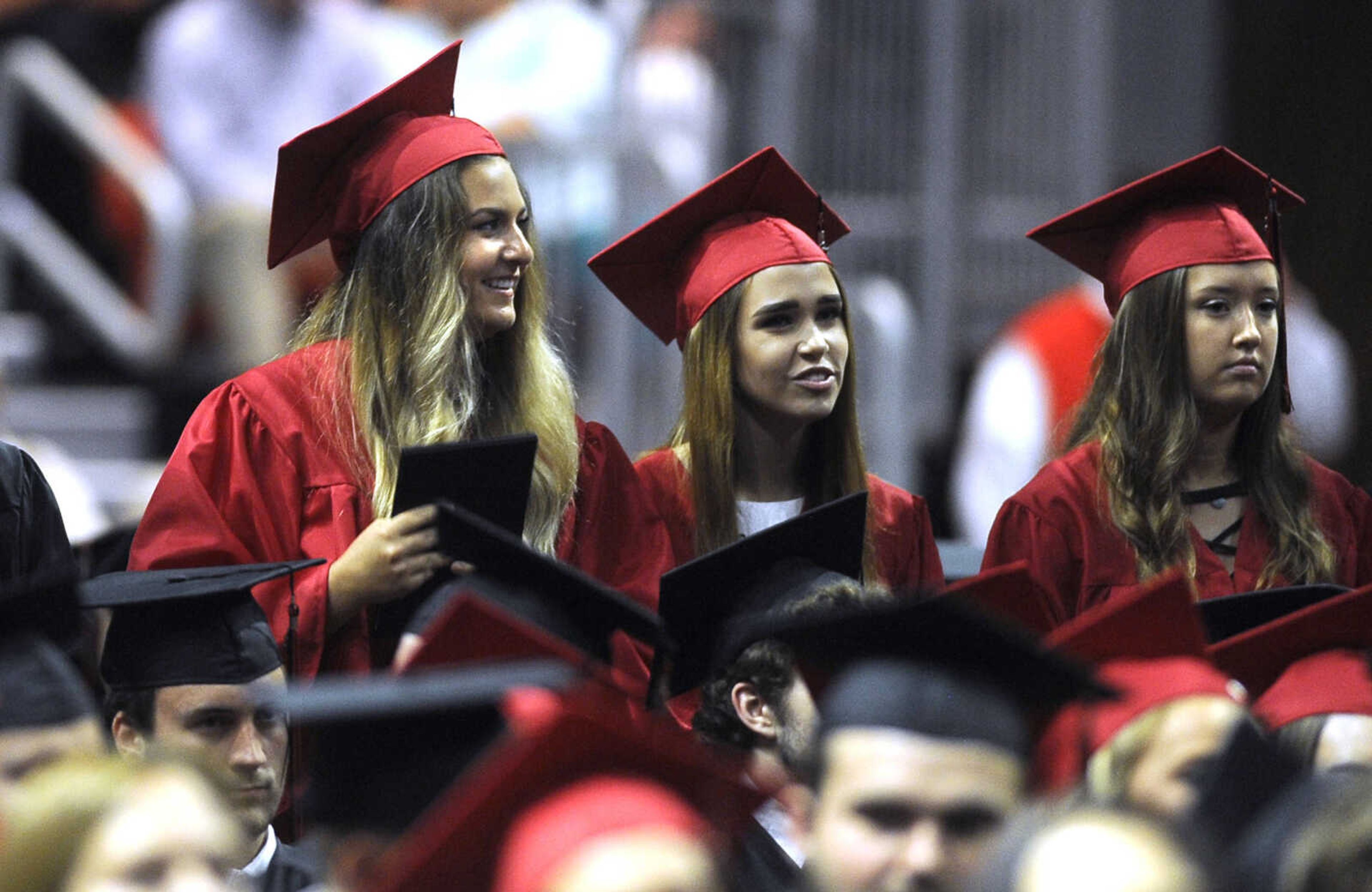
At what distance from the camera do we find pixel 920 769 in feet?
8.91

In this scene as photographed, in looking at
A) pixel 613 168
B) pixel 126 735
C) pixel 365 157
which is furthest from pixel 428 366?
pixel 613 168

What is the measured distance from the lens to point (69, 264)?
23.9ft

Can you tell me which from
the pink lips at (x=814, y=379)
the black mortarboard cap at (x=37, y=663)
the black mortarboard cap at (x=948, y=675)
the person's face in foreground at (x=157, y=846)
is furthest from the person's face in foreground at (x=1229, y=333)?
the person's face in foreground at (x=157, y=846)

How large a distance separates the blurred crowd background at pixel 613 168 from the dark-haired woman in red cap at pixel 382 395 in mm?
1475

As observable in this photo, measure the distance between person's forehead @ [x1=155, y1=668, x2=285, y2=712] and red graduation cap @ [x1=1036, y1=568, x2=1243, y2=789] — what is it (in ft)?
4.43

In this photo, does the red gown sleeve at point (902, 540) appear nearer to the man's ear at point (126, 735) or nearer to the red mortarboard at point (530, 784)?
the man's ear at point (126, 735)

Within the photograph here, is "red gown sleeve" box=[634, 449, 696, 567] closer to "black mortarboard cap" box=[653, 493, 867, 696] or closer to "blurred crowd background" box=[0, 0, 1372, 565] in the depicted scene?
"black mortarboard cap" box=[653, 493, 867, 696]

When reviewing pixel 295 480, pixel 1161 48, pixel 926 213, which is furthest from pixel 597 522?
pixel 1161 48

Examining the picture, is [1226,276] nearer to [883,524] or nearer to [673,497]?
[883,524]

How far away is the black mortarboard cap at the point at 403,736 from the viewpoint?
2.81m

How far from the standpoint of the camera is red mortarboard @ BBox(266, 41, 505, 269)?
168 inches

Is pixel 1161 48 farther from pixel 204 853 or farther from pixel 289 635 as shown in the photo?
pixel 204 853

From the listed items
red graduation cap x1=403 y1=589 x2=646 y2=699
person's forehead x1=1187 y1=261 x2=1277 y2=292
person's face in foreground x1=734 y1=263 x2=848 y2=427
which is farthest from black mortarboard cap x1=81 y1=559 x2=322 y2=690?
person's forehead x1=1187 y1=261 x2=1277 y2=292

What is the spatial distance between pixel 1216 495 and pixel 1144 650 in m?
1.31
